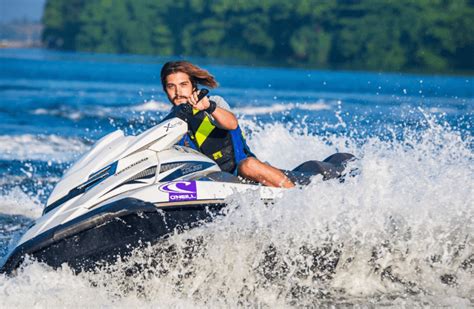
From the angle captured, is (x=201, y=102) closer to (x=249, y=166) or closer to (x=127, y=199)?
(x=249, y=166)

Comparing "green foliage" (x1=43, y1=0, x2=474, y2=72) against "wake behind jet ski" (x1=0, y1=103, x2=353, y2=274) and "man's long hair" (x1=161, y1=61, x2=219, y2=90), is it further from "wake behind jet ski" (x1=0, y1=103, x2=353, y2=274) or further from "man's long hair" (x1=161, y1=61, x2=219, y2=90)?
"wake behind jet ski" (x1=0, y1=103, x2=353, y2=274)

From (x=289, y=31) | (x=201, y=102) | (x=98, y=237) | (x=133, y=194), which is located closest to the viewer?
(x=98, y=237)

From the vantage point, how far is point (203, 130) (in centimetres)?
600

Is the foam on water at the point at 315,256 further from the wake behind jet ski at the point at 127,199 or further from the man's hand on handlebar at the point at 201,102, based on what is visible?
the man's hand on handlebar at the point at 201,102

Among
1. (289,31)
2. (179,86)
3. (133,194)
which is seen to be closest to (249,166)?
(179,86)

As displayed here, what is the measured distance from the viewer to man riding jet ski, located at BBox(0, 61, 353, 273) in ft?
17.5

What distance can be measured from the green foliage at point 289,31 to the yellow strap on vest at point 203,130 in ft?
147

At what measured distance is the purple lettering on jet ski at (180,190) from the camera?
5496mm

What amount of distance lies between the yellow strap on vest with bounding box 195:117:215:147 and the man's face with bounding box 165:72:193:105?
0.67ft

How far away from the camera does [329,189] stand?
18.6 feet

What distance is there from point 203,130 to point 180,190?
61 centimetres

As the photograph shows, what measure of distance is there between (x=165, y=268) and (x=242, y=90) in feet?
68.1

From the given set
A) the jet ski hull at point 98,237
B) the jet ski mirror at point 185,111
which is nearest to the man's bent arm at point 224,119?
the jet ski mirror at point 185,111

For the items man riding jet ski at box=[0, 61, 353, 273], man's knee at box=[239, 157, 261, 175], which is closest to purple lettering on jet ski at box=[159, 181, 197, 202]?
man riding jet ski at box=[0, 61, 353, 273]
